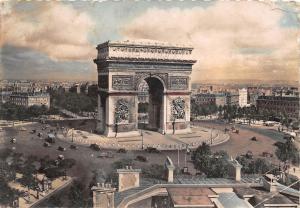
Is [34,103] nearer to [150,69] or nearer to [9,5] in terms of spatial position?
[9,5]

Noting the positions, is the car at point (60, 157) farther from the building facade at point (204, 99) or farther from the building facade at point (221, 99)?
the building facade at point (221, 99)

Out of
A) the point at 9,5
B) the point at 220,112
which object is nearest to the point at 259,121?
the point at 220,112

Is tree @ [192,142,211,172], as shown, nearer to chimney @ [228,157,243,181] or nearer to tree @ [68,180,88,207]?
chimney @ [228,157,243,181]

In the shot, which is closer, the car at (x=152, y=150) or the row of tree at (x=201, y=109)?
the car at (x=152, y=150)

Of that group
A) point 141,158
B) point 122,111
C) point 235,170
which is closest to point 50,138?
point 141,158

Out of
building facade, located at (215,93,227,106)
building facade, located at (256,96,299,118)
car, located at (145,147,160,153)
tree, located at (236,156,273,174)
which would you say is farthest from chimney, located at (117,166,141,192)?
building facade, located at (256,96,299,118)

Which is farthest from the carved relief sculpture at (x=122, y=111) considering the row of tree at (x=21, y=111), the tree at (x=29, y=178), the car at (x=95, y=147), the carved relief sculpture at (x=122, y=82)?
the tree at (x=29, y=178)
